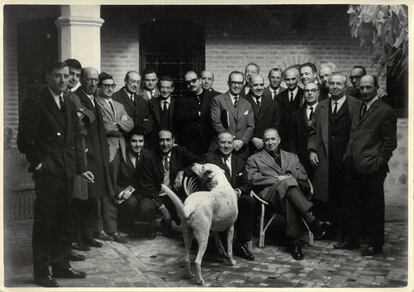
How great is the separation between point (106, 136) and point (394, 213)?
2932 millimetres

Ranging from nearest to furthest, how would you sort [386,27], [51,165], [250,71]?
[51,165], [386,27], [250,71]

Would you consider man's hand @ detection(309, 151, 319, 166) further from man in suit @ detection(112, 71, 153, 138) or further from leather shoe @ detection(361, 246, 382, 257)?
man in suit @ detection(112, 71, 153, 138)

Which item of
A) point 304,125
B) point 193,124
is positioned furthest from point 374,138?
point 193,124

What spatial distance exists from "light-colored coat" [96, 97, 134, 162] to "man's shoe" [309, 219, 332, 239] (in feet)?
6.56

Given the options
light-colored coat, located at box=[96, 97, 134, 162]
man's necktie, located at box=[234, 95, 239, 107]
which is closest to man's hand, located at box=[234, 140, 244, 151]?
man's necktie, located at box=[234, 95, 239, 107]

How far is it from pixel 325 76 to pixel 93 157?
Answer: 8.34ft

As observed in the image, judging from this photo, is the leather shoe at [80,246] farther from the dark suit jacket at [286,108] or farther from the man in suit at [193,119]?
the dark suit jacket at [286,108]

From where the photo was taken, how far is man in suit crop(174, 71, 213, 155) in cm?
616

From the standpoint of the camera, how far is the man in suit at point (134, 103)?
20.2ft

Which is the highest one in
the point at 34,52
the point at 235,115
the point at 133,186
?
the point at 34,52

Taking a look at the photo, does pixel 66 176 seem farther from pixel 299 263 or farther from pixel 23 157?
pixel 299 263

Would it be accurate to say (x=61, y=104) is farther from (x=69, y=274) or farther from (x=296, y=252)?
(x=296, y=252)

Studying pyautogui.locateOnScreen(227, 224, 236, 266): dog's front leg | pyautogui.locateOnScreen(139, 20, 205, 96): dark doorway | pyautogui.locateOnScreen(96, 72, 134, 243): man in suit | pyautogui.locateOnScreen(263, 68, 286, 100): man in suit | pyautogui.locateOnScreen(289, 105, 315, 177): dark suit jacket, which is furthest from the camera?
pyautogui.locateOnScreen(139, 20, 205, 96): dark doorway

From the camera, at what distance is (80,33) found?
Result: 5938 mm
